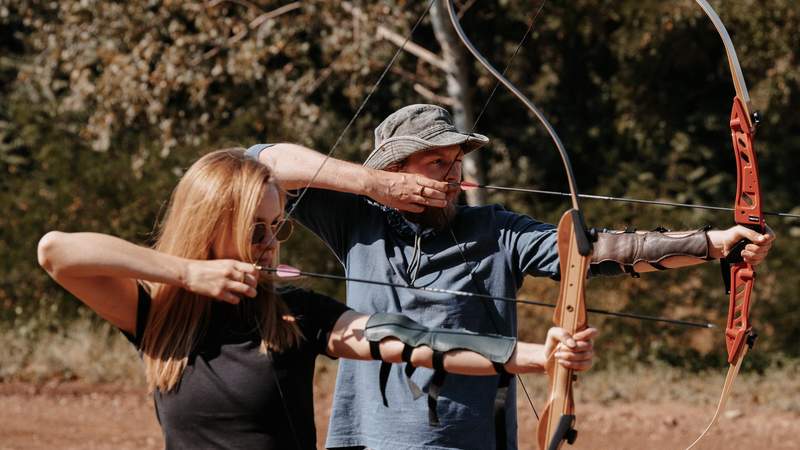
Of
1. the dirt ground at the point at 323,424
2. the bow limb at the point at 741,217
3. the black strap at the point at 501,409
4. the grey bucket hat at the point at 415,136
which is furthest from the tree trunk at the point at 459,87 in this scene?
the black strap at the point at 501,409

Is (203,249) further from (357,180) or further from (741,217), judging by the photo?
(741,217)

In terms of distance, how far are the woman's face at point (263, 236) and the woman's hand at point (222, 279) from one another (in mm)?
59

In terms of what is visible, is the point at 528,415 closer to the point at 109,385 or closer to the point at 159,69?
the point at 109,385

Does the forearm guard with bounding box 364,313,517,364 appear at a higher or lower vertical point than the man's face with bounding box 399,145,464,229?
lower

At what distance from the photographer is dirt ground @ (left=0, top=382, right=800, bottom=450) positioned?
6.43m

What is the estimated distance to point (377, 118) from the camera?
9.92 meters

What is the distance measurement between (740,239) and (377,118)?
287 inches

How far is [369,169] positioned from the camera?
276cm

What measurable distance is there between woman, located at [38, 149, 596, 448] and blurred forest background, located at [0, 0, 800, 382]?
5881mm

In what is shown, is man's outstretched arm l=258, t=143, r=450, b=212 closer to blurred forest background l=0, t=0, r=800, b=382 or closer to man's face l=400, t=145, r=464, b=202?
man's face l=400, t=145, r=464, b=202

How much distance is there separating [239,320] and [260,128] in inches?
253

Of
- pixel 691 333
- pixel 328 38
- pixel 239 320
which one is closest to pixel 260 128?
pixel 328 38

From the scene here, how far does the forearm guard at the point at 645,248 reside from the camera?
2.67 meters

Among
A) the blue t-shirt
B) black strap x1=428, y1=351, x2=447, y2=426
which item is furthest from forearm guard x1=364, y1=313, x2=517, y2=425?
the blue t-shirt
